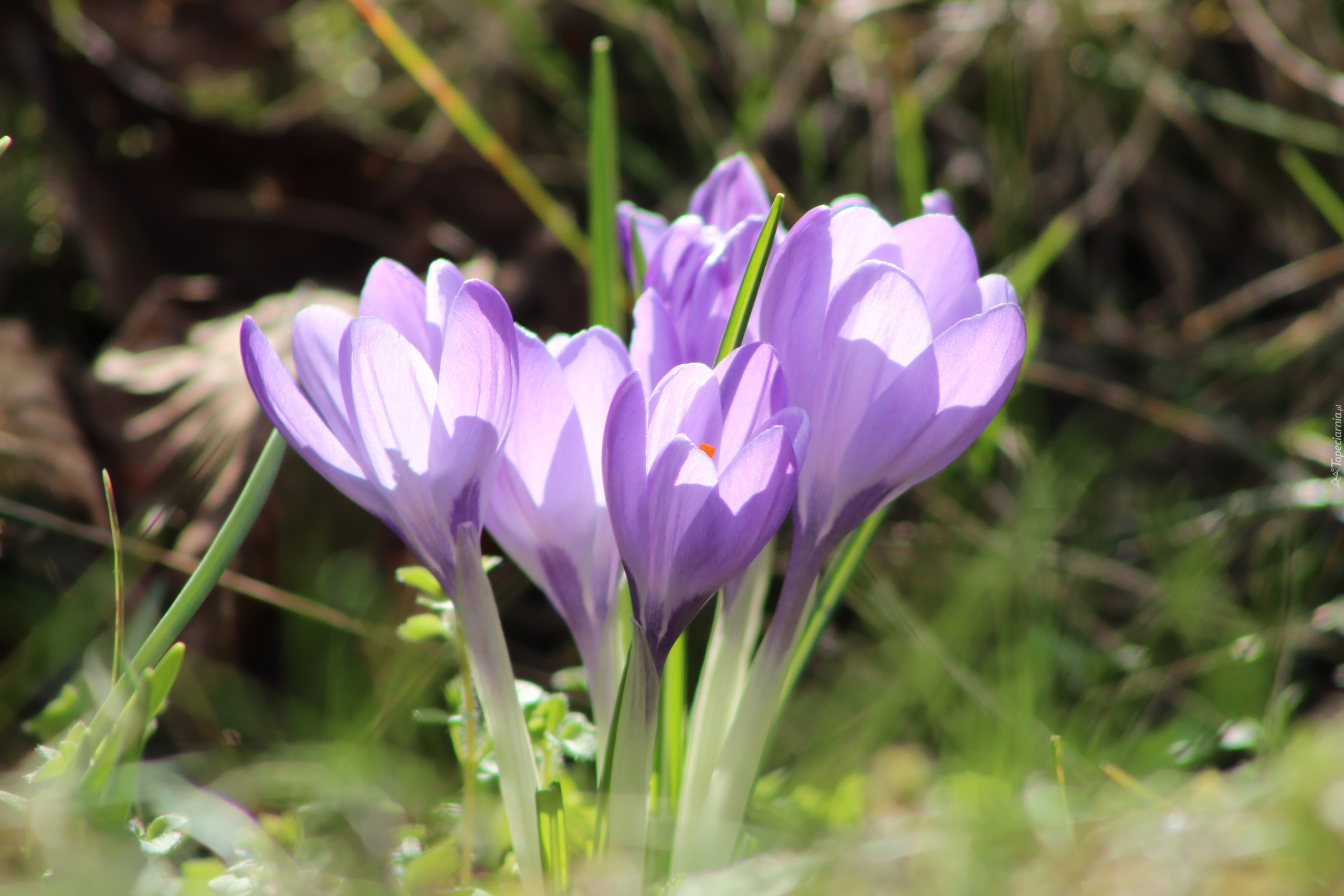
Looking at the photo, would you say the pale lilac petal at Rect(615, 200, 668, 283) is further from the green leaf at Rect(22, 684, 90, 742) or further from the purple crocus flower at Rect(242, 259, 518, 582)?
the green leaf at Rect(22, 684, 90, 742)

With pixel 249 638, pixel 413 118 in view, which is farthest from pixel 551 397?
pixel 413 118

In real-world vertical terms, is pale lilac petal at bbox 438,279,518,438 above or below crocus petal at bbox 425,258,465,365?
below

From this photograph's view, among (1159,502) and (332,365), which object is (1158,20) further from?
(332,365)

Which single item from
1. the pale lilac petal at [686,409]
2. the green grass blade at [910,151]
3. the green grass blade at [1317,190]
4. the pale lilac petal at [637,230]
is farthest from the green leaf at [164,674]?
the green grass blade at [1317,190]

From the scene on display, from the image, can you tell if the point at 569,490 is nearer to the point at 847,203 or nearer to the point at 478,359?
the point at 478,359

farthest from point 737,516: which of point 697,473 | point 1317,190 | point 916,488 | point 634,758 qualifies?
point 1317,190

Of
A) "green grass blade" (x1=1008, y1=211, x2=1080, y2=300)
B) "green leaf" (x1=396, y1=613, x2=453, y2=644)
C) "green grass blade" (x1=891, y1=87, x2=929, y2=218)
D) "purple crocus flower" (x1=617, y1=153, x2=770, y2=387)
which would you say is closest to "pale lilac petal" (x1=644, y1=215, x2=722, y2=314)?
"purple crocus flower" (x1=617, y1=153, x2=770, y2=387)

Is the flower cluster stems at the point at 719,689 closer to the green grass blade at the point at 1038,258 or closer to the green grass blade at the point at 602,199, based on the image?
the green grass blade at the point at 602,199
